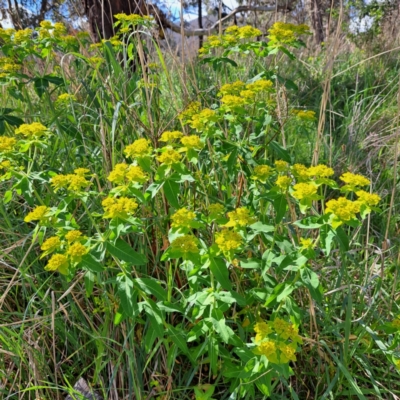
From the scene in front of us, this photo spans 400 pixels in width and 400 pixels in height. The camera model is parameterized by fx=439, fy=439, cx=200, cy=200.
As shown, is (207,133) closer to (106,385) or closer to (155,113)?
(155,113)

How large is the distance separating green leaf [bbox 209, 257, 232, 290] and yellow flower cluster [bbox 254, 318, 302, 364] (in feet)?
0.41

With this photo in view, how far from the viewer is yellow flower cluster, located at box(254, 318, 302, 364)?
96cm

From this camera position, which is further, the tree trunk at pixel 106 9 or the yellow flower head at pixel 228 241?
the tree trunk at pixel 106 9

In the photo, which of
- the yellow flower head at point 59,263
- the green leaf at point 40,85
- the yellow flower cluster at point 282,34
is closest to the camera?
the yellow flower head at point 59,263

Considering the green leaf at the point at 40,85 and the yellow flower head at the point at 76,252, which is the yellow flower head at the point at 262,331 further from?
the green leaf at the point at 40,85

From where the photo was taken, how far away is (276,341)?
0.99 meters

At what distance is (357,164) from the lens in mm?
2129

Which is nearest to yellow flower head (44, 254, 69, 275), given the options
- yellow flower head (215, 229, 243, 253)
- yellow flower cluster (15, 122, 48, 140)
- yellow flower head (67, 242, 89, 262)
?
yellow flower head (67, 242, 89, 262)

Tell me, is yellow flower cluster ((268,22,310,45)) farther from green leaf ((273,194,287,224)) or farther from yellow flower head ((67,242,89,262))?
yellow flower head ((67,242,89,262))

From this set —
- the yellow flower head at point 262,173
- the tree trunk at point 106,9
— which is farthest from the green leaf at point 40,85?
the tree trunk at point 106,9

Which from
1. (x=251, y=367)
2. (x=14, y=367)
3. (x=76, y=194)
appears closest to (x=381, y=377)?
(x=251, y=367)

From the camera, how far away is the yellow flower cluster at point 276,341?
955mm

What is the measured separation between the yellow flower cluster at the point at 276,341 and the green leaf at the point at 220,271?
0.41 feet

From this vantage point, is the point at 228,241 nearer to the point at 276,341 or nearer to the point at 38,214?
the point at 276,341
